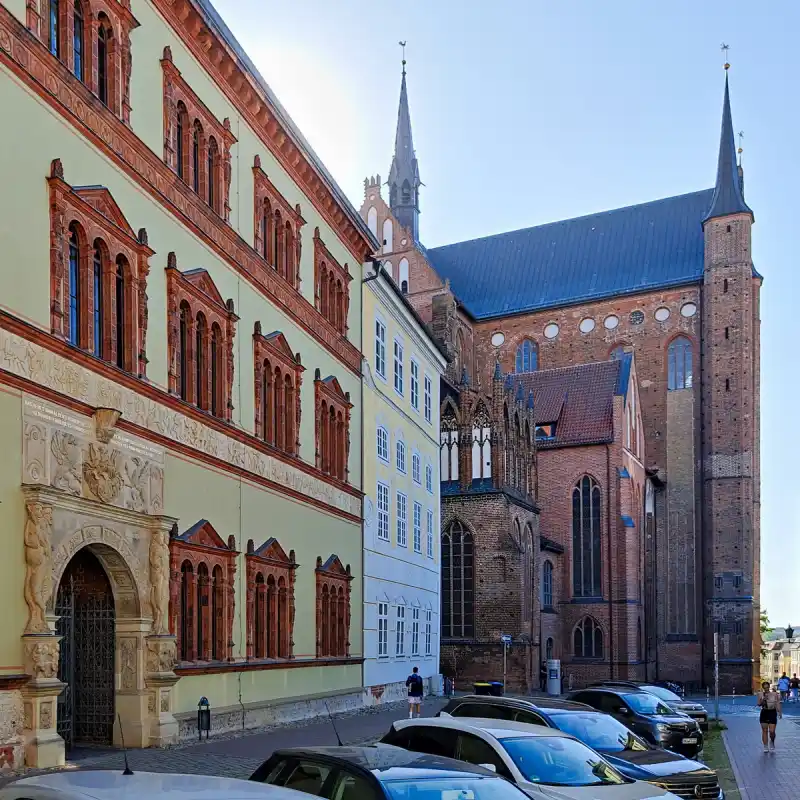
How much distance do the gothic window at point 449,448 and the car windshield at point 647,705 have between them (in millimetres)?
26548

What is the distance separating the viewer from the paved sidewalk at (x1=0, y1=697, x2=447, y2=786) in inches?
582

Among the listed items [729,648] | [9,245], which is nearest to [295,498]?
[9,245]

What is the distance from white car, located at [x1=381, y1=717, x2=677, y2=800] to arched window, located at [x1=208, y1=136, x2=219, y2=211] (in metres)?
13.3

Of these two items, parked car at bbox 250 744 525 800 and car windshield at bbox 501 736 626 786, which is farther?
car windshield at bbox 501 736 626 786

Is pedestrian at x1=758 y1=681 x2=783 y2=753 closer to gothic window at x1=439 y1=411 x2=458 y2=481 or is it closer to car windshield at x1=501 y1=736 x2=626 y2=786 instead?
car windshield at x1=501 y1=736 x2=626 y2=786

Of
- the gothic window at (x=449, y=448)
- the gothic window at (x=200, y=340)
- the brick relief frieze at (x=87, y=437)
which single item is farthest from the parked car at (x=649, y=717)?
the gothic window at (x=449, y=448)

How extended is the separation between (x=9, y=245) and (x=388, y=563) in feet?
63.9

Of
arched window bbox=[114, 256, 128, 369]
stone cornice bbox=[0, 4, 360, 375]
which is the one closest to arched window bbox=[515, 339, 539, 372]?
stone cornice bbox=[0, 4, 360, 375]

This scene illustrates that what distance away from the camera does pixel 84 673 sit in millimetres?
17266

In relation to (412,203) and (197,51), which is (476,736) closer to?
(197,51)

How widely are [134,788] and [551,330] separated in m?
64.0

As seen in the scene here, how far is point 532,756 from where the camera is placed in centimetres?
986

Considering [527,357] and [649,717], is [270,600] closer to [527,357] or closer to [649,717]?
[649,717]

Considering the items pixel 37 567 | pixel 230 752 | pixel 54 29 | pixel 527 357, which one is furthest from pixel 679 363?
pixel 37 567
